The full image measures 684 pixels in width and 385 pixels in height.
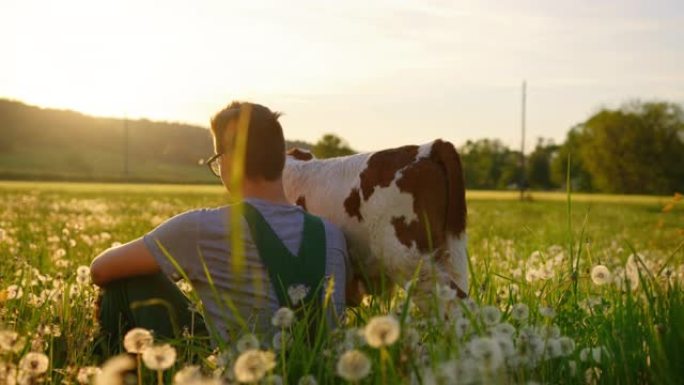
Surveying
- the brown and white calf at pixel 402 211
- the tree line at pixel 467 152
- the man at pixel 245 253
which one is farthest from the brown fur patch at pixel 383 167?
the tree line at pixel 467 152

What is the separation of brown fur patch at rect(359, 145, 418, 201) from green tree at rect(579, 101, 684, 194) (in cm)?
10595

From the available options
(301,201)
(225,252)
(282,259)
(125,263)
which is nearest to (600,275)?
(282,259)

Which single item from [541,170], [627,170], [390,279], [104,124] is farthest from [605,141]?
[390,279]

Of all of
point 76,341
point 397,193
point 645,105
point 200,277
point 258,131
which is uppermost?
point 645,105

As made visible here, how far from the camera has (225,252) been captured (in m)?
4.29

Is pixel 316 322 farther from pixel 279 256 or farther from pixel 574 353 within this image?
pixel 574 353

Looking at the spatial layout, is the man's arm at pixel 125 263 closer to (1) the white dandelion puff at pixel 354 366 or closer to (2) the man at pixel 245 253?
(2) the man at pixel 245 253

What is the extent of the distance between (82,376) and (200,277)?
1.36m

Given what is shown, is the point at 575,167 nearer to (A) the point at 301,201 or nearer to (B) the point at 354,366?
(A) the point at 301,201

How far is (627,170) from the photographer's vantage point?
106312mm

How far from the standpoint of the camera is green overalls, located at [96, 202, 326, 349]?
4234 millimetres

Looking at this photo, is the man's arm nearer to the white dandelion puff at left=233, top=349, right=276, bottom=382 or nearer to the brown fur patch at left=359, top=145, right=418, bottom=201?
the brown fur patch at left=359, top=145, right=418, bottom=201

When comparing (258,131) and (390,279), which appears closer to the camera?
(258,131)

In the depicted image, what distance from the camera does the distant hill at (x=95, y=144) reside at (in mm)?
116812
